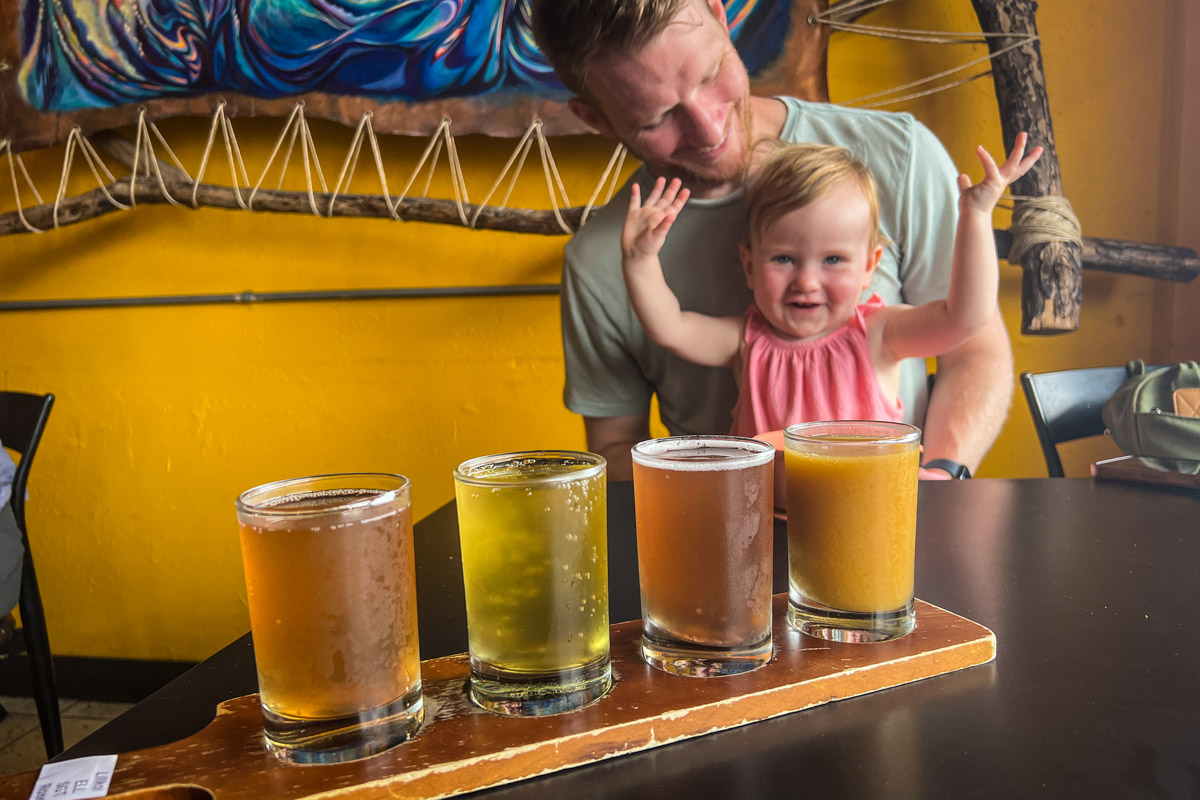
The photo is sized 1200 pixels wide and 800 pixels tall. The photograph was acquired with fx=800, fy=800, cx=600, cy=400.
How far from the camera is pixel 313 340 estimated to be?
179 centimetres

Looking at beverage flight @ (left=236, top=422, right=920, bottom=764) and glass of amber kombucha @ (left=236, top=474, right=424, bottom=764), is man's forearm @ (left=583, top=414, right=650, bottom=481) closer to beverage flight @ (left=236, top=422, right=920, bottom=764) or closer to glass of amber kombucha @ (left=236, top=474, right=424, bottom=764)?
beverage flight @ (left=236, top=422, right=920, bottom=764)

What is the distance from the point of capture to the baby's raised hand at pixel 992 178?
1.31m

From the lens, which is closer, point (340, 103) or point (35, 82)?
point (340, 103)

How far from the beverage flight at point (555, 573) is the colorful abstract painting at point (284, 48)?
1151 mm

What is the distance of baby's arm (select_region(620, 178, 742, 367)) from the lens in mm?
1426

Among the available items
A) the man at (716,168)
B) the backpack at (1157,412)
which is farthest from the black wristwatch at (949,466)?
the backpack at (1157,412)

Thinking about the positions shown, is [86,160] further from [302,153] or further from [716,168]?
[716,168]

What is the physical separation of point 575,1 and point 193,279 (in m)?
1.07

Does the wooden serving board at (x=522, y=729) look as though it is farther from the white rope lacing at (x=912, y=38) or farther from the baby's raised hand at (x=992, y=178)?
the white rope lacing at (x=912, y=38)

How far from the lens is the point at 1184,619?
59cm

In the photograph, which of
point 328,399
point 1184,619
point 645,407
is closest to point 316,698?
point 1184,619

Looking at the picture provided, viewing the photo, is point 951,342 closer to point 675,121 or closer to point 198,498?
point 675,121

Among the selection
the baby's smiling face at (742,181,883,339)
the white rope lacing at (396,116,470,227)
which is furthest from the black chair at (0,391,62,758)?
the baby's smiling face at (742,181,883,339)

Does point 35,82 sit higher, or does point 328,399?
point 35,82
